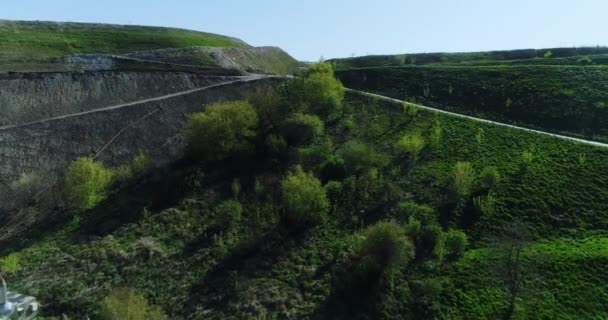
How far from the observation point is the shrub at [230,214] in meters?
33.5

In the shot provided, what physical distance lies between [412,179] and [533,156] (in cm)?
964

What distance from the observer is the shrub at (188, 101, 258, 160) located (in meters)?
39.0

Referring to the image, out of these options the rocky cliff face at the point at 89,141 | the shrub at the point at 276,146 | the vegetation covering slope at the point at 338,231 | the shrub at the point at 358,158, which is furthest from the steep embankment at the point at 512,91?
the rocky cliff face at the point at 89,141

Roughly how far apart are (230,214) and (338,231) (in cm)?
712

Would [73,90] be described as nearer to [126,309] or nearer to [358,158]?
[358,158]

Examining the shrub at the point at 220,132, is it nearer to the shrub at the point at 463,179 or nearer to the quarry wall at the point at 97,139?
the quarry wall at the point at 97,139

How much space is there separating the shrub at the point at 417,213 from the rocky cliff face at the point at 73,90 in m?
27.1

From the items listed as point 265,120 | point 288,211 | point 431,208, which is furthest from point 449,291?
point 265,120

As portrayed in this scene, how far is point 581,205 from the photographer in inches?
1286

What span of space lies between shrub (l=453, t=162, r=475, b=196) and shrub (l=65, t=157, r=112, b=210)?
23637 millimetres

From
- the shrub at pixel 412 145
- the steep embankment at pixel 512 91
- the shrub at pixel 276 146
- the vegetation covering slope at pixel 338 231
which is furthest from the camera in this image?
the steep embankment at pixel 512 91

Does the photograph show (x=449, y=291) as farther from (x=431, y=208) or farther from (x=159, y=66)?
(x=159, y=66)

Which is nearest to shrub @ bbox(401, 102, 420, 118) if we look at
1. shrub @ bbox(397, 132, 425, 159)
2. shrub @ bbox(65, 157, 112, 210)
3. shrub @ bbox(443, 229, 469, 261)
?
shrub @ bbox(397, 132, 425, 159)

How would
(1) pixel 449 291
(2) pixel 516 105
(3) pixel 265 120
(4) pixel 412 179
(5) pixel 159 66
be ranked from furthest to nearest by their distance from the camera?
(5) pixel 159 66, (2) pixel 516 105, (3) pixel 265 120, (4) pixel 412 179, (1) pixel 449 291
